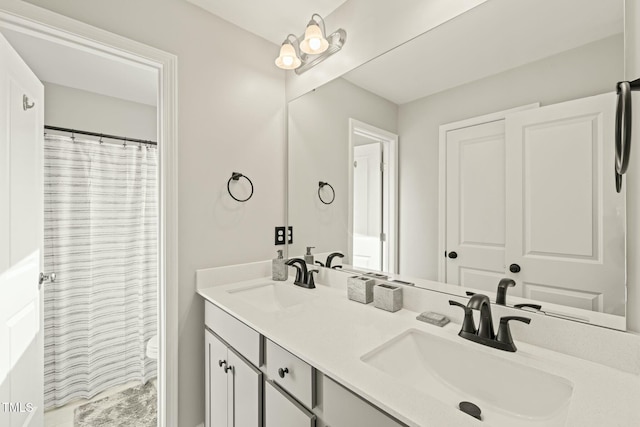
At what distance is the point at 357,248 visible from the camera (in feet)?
5.25

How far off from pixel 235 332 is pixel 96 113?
240 centimetres

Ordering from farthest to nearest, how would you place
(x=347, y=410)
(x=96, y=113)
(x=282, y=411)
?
1. (x=96, y=113)
2. (x=282, y=411)
3. (x=347, y=410)

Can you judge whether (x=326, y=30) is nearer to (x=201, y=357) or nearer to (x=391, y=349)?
(x=391, y=349)

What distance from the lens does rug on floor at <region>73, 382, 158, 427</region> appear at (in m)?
1.84

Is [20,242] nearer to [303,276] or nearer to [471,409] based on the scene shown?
[303,276]

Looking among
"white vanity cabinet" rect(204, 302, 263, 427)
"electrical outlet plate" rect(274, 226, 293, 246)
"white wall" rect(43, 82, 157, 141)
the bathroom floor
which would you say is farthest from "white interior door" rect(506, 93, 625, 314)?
"white wall" rect(43, 82, 157, 141)

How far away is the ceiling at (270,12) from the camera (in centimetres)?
160

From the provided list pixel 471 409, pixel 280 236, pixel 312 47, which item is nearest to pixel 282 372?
pixel 471 409

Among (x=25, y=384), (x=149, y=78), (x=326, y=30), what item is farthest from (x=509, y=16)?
(x=25, y=384)

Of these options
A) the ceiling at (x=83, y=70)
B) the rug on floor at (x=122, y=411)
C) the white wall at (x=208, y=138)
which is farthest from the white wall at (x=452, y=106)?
the rug on floor at (x=122, y=411)

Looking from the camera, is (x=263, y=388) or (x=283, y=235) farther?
(x=283, y=235)

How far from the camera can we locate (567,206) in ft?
2.91

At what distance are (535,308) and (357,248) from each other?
32.9 inches

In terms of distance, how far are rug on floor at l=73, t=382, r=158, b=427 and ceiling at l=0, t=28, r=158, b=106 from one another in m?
2.24
